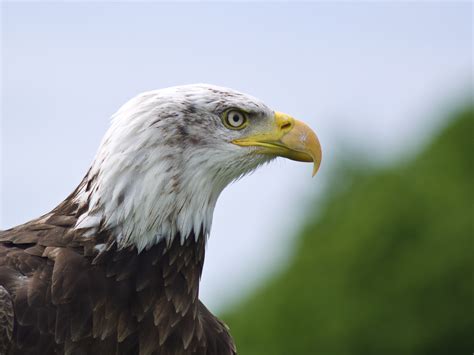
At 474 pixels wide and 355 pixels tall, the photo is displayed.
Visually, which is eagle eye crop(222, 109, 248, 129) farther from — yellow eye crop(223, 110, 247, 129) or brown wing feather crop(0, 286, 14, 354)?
brown wing feather crop(0, 286, 14, 354)

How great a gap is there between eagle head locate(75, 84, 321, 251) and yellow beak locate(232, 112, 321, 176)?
104 mm

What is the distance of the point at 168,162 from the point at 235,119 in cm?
55

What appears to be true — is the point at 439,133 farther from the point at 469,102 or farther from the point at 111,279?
the point at 111,279

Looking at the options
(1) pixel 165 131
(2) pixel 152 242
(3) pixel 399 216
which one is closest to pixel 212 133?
(1) pixel 165 131

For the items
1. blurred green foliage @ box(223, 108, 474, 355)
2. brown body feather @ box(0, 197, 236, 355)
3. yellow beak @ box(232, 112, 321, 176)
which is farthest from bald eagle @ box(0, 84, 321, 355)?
blurred green foliage @ box(223, 108, 474, 355)

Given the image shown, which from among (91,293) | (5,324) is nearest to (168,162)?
(91,293)

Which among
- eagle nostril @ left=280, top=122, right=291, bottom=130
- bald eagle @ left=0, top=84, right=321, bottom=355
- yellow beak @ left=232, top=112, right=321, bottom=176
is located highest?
eagle nostril @ left=280, top=122, right=291, bottom=130

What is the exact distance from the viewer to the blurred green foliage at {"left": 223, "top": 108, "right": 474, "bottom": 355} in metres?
21.3

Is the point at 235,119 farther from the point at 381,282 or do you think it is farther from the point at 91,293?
the point at 381,282

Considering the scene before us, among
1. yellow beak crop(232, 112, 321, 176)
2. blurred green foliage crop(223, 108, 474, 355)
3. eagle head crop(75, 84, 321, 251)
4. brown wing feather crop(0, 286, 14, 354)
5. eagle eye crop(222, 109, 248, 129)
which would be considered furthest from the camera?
blurred green foliage crop(223, 108, 474, 355)

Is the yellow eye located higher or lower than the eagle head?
higher

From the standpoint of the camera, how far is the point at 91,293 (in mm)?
5871

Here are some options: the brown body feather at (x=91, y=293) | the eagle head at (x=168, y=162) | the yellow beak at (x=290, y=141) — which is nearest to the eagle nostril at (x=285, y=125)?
the yellow beak at (x=290, y=141)

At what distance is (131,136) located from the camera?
19.6ft
